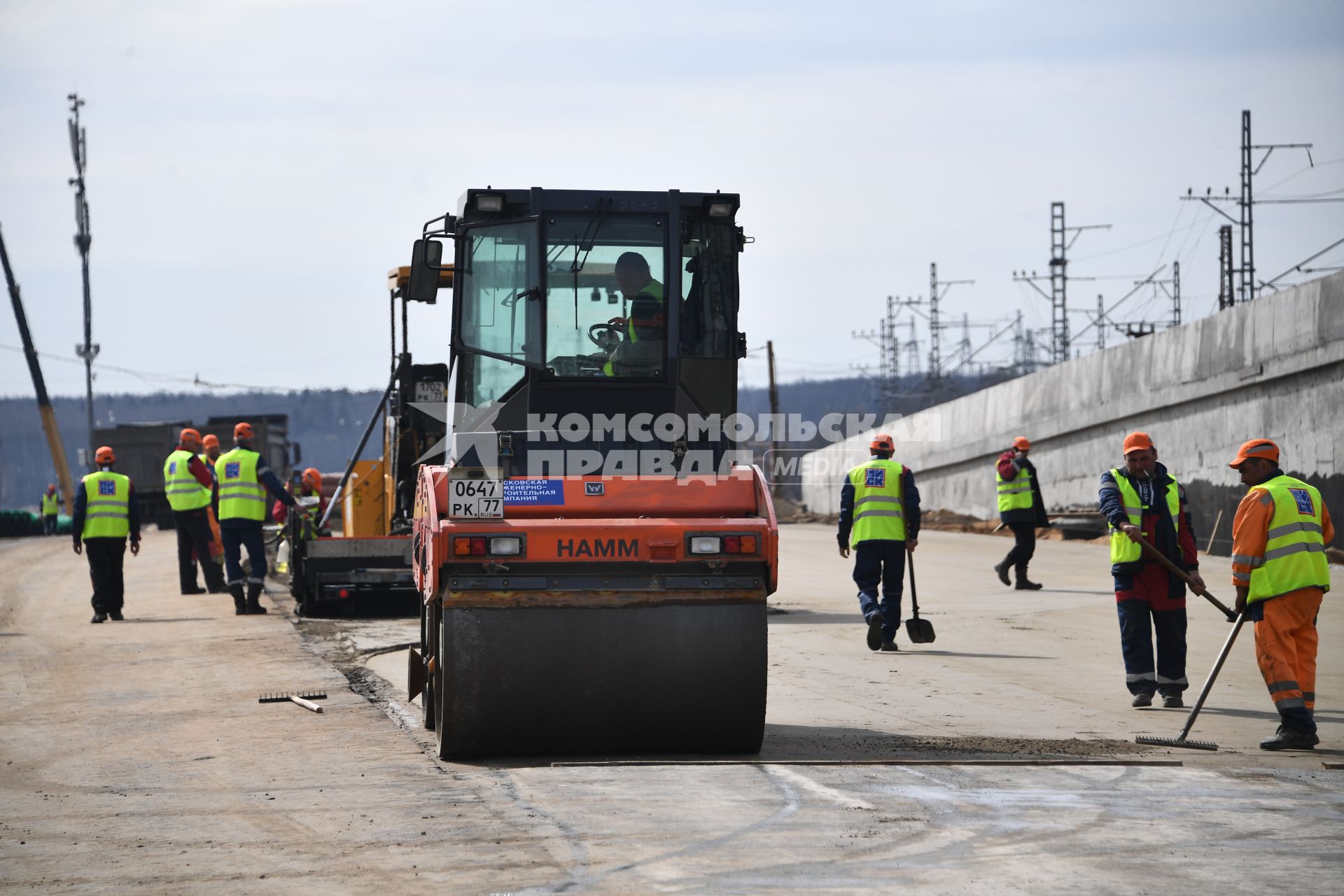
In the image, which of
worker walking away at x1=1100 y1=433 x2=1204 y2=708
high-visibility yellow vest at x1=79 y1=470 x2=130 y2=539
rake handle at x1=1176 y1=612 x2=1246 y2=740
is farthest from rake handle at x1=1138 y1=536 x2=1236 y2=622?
high-visibility yellow vest at x1=79 y1=470 x2=130 y2=539

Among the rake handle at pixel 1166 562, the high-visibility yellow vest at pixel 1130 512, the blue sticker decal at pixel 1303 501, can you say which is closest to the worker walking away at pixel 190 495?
the high-visibility yellow vest at pixel 1130 512

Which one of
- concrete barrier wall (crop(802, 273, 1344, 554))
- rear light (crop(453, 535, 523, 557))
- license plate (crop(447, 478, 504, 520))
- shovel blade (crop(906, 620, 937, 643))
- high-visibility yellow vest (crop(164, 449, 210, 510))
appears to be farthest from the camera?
concrete barrier wall (crop(802, 273, 1344, 554))

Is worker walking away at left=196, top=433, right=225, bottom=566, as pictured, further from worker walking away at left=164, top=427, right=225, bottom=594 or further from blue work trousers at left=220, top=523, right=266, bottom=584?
blue work trousers at left=220, top=523, right=266, bottom=584

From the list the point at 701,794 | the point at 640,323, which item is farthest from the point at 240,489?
the point at 701,794

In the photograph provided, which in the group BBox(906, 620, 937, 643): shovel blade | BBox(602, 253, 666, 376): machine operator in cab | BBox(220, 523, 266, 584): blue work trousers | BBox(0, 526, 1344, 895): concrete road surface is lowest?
BBox(0, 526, 1344, 895): concrete road surface

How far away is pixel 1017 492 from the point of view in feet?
57.3

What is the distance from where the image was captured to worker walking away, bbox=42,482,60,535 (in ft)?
141

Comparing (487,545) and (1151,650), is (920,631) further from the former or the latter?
(487,545)

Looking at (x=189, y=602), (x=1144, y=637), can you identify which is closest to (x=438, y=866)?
(x=1144, y=637)

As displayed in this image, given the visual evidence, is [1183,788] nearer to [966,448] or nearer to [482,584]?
[482,584]

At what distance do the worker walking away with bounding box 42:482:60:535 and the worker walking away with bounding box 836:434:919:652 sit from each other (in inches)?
1382

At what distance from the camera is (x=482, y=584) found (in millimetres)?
7266

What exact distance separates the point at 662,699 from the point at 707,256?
2480 millimetres

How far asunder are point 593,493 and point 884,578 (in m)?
5.42
